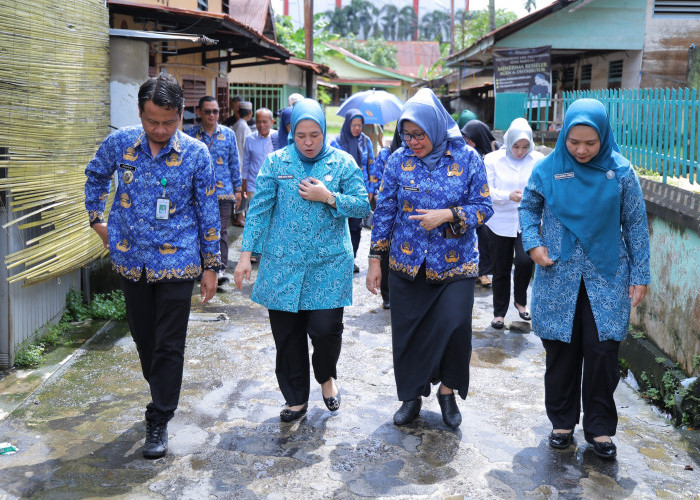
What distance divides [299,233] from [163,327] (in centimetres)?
92

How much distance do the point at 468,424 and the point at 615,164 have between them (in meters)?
1.75

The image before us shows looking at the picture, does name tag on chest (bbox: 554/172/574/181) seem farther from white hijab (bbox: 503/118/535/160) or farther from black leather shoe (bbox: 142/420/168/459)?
white hijab (bbox: 503/118/535/160)

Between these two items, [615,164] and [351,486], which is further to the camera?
[615,164]

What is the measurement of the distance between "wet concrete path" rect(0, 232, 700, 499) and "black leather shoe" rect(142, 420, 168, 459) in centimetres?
5

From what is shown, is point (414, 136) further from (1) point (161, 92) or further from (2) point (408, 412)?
(2) point (408, 412)

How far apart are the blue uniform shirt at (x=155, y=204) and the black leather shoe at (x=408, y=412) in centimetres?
147

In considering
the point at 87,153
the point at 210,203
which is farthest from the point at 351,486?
the point at 87,153

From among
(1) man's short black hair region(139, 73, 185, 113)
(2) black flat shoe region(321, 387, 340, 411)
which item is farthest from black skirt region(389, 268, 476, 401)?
(1) man's short black hair region(139, 73, 185, 113)

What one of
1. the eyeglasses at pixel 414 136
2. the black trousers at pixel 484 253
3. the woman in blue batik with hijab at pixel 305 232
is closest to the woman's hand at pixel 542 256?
the eyeglasses at pixel 414 136

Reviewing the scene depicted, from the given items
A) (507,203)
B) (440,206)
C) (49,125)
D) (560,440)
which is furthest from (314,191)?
(507,203)

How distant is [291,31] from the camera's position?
91.4 ft

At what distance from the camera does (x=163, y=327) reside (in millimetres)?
4152

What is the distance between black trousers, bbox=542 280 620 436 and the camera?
418 centimetres

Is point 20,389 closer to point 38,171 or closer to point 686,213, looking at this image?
point 38,171
